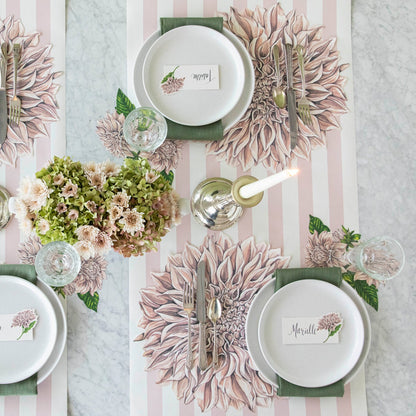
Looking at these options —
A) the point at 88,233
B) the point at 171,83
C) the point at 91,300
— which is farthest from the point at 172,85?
the point at 91,300

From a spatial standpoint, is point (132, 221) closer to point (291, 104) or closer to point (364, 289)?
point (291, 104)

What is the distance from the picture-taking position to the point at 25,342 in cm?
117

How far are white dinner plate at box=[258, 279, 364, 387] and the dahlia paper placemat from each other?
85 mm

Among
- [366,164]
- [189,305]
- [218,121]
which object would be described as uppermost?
[218,121]

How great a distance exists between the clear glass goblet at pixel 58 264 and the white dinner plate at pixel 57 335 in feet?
0.37

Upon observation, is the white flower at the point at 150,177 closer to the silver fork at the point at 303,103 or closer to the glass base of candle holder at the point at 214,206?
the glass base of candle holder at the point at 214,206

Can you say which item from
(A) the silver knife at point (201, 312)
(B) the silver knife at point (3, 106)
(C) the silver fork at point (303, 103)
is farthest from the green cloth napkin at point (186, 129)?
(B) the silver knife at point (3, 106)

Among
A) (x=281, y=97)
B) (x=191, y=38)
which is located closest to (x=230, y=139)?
(x=281, y=97)

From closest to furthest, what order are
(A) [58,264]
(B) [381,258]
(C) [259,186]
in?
(C) [259,186], (A) [58,264], (B) [381,258]

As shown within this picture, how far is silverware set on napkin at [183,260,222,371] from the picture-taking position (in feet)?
3.87

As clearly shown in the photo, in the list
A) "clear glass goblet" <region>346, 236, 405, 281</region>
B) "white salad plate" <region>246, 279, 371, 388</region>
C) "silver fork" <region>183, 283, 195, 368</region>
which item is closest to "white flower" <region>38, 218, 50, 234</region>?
"silver fork" <region>183, 283, 195, 368</region>

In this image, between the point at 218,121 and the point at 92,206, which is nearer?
the point at 92,206

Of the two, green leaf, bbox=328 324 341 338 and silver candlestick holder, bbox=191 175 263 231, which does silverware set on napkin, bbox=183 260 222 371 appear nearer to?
silver candlestick holder, bbox=191 175 263 231

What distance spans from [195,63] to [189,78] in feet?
0.15
